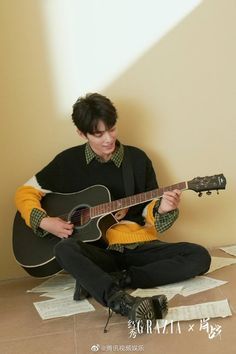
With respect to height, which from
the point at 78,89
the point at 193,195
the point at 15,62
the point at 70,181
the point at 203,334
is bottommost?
the point at 203,334

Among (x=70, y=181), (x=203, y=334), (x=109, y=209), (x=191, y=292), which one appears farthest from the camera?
(x=70, y=181)

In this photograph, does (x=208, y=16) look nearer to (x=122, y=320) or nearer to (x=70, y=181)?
(x=70, y=181)

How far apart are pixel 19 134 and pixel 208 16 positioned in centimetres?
102

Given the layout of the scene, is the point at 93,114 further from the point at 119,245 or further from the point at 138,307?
the point at 138,307

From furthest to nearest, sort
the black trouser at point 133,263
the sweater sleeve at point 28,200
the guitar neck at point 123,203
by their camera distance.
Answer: the sweater sleeve at point 28,200, the guitar neck at point 123,203, the black trouser at point 133,263

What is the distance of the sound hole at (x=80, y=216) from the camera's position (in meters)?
1.87

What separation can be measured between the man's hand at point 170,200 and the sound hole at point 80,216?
33 centimetres

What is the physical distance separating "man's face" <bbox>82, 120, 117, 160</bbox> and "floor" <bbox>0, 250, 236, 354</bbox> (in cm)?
62

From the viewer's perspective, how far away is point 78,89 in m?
2.09

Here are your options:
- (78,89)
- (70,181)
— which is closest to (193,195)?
(70,181)

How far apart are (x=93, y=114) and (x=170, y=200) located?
468 mm

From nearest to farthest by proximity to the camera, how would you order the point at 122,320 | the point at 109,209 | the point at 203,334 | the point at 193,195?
1. the point at 203,334
2. the point at 122,320
3. the point at 109,209
4. the point at 193,195

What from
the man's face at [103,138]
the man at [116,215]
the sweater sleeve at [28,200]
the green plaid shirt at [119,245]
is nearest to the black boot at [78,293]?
the man at [116,215]

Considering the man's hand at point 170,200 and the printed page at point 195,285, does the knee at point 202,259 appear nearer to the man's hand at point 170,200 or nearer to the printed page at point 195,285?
the printed page at point 195,285
